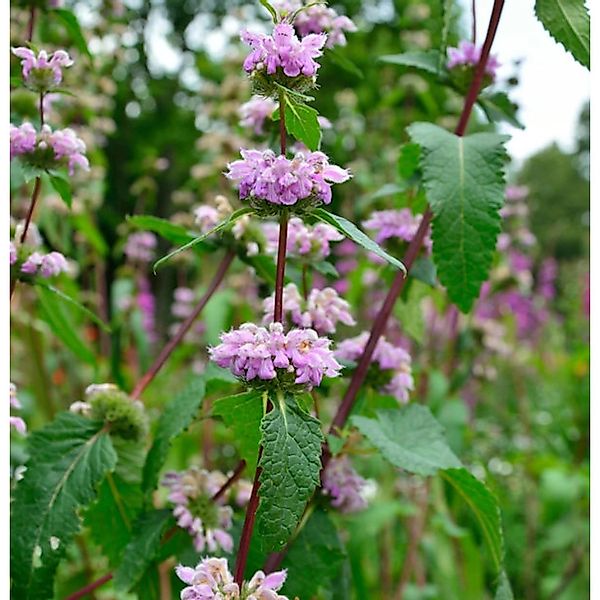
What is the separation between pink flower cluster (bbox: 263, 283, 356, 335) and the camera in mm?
709

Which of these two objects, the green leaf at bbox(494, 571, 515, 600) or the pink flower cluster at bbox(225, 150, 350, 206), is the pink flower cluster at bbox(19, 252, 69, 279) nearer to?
the pink flower cluster at bbox(225, 150, 350, 206)

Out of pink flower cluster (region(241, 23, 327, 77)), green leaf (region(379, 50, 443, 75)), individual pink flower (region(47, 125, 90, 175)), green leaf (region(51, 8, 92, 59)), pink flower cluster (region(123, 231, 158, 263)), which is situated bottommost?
pink flower cluster (region(241, 23, 327, 77))

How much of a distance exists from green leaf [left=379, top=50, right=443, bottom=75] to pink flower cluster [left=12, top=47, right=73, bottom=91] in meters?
0.31

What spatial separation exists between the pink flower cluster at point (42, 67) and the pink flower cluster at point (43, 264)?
15 cm

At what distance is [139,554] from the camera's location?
2.33ft

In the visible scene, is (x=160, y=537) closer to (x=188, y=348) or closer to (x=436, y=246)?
(x=436, y=246)

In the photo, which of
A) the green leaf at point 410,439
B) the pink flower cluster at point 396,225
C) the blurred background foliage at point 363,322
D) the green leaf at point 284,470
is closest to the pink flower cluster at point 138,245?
the blurred background foliage at point 363,322

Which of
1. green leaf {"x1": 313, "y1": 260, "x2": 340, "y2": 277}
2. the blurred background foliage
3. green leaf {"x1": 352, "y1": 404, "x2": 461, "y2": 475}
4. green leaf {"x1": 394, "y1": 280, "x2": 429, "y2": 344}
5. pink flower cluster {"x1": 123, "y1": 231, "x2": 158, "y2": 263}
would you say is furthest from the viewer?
pink flower cluster {"x1": 123, "y1": 231, "x2": 158, "y2": 263}

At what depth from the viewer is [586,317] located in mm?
3803

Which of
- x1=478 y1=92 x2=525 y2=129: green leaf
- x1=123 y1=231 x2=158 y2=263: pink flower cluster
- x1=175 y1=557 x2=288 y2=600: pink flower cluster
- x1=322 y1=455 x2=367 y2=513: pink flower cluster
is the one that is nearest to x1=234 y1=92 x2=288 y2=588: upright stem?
x1=175 y1=557 x2=288 y2=600: pink flower cluster

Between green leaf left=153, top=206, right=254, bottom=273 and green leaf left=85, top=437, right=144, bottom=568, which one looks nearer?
green leaf left=153, top=206, right=254, bottom=273

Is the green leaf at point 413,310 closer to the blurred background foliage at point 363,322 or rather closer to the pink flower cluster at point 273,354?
the blurred background foliage at point 363,322

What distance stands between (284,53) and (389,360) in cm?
37
